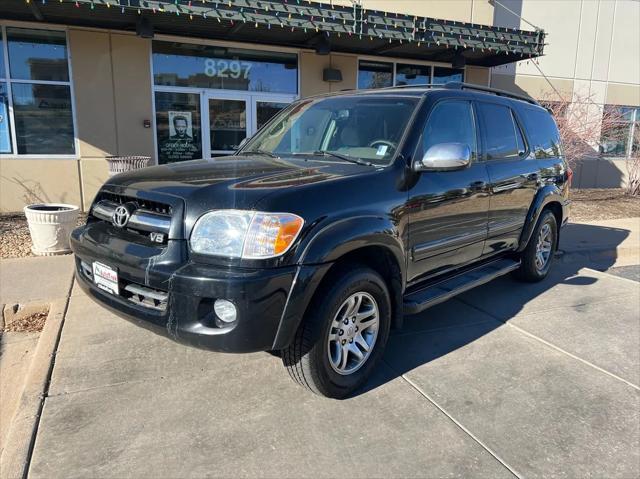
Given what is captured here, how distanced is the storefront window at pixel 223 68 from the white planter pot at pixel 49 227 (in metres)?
4.72

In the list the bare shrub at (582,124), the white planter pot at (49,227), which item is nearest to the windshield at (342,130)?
the white planter pot at (49,227)

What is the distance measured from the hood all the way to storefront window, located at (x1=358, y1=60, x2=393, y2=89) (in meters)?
9.42

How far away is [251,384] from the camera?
334 centimetres

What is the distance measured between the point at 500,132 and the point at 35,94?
8.78m

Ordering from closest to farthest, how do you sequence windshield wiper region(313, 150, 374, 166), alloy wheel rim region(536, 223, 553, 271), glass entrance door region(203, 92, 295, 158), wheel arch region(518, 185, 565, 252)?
windshield wiper region(313, 150, 374, 166) → wheel arch region(518, 185, 565, 252) → alloy wheel rim region(536, 223, 553, 271) → glass entrance door region(203, 92, 295, 158)

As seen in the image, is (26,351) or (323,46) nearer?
(26,351)

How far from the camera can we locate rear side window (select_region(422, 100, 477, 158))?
3.72 meters

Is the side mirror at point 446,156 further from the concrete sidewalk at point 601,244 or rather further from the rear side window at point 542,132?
the concrete sidewalk at point 601,244

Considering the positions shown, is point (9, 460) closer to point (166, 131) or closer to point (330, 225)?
point (330, 225)

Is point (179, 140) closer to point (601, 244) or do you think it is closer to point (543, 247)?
point (543, 247)

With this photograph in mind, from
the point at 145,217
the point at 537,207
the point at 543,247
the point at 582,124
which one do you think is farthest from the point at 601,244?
the point at 145,217

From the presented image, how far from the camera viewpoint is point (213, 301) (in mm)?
2609

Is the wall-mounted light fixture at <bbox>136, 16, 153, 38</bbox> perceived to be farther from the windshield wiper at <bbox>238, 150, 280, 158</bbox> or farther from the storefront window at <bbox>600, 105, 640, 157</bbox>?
the storefront window at <bbox>600, 105, 640, 157</bbox>

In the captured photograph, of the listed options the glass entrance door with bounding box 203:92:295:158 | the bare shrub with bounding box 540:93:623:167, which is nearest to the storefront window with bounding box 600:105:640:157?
the bare shrub with bounding box 540:93:623:167
